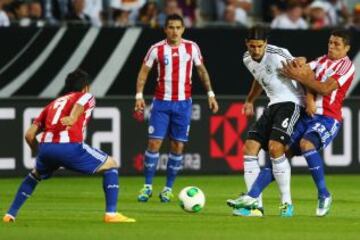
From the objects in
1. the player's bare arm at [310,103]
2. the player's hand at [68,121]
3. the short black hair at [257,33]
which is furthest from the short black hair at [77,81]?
the player's bare arm at [310,103]

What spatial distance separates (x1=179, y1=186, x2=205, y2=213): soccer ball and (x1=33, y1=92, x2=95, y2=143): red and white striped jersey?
1.53 metres

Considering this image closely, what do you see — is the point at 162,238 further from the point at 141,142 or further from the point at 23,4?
the point at 23,4

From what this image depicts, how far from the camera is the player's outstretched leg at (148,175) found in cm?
1467

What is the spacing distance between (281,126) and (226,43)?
7951mm

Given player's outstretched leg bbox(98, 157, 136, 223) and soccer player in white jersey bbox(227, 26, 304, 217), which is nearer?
player's outstretched leg bbox(98, 157, 136, 223)

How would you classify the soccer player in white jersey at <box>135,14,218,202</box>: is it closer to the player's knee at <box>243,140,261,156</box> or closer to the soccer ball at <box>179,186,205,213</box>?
the soccer ball at <box>179,186,205,213</box>

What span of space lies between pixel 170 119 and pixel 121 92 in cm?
426

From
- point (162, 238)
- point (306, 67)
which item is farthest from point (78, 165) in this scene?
point (306, 67)

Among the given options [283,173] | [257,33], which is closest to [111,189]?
[283,173]

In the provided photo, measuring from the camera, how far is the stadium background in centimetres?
1830

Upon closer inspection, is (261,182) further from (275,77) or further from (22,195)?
(22,195)

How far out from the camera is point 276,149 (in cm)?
1200

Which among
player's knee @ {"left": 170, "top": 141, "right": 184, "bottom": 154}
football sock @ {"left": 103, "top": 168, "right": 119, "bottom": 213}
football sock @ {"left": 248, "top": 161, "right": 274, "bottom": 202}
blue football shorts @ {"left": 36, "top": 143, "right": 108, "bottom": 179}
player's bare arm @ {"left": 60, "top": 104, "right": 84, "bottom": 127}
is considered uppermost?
player's bare arm @ {"left": 60, "top": 104, "right": 84, "bottom": 127}

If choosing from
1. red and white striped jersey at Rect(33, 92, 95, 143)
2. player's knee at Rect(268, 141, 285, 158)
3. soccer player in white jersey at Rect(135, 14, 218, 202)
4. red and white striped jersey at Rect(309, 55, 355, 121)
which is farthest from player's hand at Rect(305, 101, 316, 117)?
soccer player in white jersey at Rect(135, 14, 218, 202)
